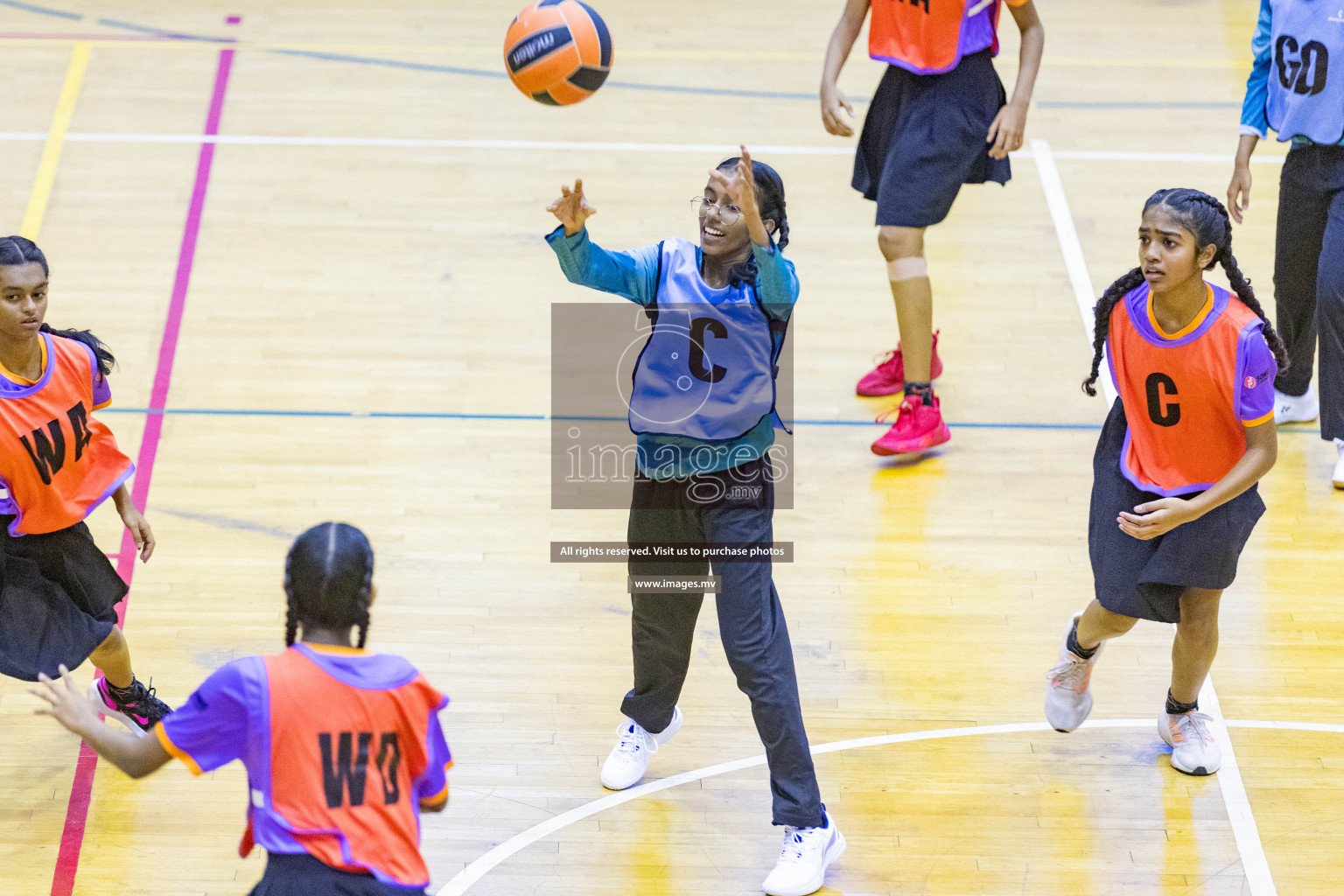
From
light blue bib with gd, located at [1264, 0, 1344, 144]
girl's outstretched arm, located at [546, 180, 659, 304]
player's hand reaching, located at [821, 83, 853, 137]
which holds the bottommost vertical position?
girl's outstretched arm, located at [546, 180, 659, 304]

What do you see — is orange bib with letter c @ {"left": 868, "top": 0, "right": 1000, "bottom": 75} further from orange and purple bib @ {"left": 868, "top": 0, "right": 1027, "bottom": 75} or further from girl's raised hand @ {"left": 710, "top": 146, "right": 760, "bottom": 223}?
girl's raised hand @ {"left": 710, "top": 146, "right": 760, "bottom": 223}

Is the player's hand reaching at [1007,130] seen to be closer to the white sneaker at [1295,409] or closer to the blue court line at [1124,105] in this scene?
the white sneaker at [1295,409]

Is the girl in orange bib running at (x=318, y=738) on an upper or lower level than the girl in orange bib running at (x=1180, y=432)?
lower

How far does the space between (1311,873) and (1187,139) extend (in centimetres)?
517

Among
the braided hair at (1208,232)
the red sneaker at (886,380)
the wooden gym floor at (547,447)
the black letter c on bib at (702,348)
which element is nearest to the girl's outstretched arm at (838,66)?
the red sneaker at (886,380)

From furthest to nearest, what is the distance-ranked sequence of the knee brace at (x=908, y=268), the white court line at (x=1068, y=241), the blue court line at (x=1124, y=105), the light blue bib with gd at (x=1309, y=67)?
the blue court line at (x=1124, y=105) < the white court line at (x=1068, y=241) < the knee brace at (x=908, y=268) < the light blue bib with gd at (x=1309, y=67)

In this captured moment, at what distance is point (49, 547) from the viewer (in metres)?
4.16

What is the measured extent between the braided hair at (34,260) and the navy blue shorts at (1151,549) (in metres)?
2.72

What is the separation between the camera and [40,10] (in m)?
9.70

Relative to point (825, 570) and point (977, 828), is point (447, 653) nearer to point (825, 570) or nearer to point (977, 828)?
point (825, 570)

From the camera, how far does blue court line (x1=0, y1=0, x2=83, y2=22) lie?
960cm

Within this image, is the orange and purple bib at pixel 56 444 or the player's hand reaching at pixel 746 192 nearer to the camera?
the player's hand reaching at pixel 746 192

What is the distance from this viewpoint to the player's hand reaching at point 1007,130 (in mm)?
5809

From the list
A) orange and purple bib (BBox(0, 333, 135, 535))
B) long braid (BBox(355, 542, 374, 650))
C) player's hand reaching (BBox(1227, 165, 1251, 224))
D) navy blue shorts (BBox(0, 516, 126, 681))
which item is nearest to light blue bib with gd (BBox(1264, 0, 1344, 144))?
player's hand reaching (BBox(1227, 165, 1251, 224))
